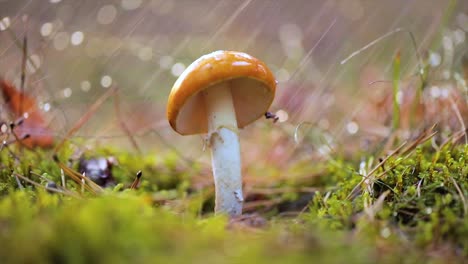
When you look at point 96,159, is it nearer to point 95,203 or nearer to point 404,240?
point 95,203

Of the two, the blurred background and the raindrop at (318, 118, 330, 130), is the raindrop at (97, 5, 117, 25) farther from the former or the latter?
the raindrop at (318, 118, 330, 130)

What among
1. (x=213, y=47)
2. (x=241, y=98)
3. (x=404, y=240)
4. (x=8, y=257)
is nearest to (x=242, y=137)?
(x=213, y=47)

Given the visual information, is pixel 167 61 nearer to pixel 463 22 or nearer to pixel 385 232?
pixel 463 22

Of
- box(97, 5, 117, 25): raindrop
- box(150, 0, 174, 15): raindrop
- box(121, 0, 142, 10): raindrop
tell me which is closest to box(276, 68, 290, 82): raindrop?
box(121, 0, 142, 10): raindrop

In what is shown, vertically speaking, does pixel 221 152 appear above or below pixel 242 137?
above

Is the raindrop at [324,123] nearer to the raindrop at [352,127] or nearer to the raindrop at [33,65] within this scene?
the raindrop at [352,127]

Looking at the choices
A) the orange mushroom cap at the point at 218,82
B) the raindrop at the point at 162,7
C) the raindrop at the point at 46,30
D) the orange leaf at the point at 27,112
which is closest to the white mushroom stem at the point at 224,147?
the orange mushroom cap at the point at 218,82
